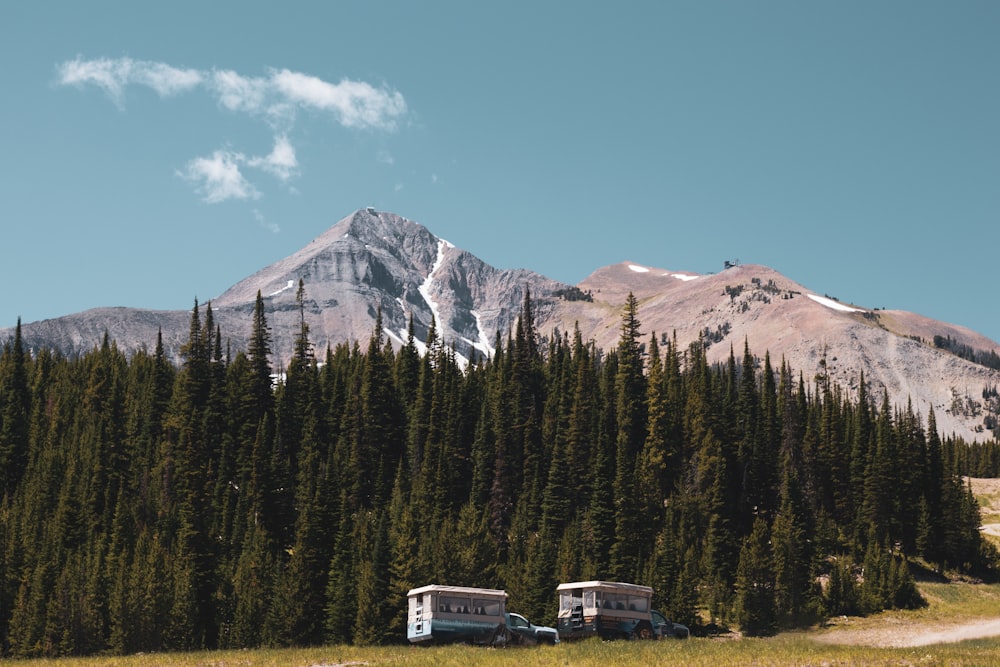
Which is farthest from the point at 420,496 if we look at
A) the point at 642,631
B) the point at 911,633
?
the point at 642,631

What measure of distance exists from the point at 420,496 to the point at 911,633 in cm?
5336

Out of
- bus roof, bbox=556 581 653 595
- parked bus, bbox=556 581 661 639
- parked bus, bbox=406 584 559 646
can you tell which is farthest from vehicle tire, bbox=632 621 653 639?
parked bus, bbox=406 584 559 646

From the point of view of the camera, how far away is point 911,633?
89.0 meters

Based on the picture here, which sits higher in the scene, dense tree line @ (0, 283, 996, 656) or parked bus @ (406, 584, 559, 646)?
dense tree line @ (0, 283, 996, 656)

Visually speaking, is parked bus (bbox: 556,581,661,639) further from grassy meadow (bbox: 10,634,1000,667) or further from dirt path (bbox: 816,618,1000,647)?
dirt path (bbox: 816,618,1000,647)

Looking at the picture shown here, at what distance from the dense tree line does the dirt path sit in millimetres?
6108

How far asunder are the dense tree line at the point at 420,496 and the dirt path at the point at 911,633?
6108mm

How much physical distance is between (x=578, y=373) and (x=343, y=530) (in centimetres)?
4373

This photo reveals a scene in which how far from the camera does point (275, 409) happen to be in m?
140

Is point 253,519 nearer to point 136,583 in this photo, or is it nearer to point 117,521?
point 117,521

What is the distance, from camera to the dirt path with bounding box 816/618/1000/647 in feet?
275

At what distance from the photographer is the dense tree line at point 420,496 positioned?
304 feet

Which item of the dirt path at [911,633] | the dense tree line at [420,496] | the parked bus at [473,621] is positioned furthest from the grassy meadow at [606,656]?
the dirt path at [911,633]

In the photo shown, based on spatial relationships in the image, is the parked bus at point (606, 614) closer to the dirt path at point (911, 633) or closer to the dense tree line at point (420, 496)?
the dense tree line at point (420, 496)
